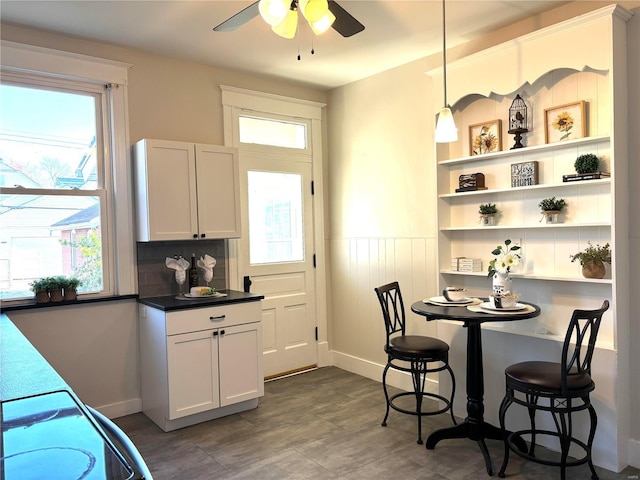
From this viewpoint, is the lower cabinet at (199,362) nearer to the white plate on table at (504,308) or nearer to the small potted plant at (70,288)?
the small potted plant at (70,288)

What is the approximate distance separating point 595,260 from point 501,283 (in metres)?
0.53

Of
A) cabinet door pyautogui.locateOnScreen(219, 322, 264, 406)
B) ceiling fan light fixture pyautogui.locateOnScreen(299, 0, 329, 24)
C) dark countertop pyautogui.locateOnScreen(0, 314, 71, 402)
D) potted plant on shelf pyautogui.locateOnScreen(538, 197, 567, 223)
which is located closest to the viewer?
dark countertop pyautogui.locateOnScreen(0, 314, 71, 402)

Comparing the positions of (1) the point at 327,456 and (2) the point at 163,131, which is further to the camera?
(2) the point at 163,131

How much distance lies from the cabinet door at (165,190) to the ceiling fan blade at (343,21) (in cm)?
165

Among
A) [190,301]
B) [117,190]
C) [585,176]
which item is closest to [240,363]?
[190,301]

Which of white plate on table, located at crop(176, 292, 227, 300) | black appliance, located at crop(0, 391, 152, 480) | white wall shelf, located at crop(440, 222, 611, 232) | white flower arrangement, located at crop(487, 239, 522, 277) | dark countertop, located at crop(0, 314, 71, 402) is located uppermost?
white wall shelf, located at crop(440, 222, 611, 232)

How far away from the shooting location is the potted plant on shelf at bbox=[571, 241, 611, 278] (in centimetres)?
281

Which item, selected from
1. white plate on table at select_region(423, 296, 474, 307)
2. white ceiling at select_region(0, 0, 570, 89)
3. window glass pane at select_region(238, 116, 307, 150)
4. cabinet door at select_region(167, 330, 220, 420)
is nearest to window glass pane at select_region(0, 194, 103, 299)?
cabinet door at select_region(167, 330, 220, 420)

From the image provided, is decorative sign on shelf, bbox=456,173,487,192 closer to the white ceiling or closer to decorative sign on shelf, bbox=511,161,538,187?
decorative sign on shelf, bbox=511,161,538,187

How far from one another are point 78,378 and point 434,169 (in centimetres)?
300

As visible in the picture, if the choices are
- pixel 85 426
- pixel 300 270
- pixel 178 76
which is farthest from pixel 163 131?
pixel 85 426

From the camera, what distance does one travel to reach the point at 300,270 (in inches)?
186

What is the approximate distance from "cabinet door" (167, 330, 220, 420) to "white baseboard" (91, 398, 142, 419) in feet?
1.87

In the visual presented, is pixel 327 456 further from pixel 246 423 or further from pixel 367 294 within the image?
pixel 367 294
